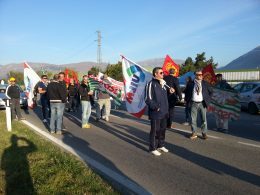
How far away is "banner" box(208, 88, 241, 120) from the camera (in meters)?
11.5

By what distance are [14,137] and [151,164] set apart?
4.38m

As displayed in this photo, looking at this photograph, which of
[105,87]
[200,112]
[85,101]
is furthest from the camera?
[105,87]

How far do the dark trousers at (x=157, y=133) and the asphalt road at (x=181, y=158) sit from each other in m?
0.27

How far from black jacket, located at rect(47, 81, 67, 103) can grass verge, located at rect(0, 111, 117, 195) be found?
271 centimetres

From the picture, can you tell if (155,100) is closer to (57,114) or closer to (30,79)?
(57,114)

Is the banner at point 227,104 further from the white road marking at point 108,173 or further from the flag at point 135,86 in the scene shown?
the white road marking at point 108,173

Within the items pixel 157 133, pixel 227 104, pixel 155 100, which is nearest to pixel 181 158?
pixel 157 133

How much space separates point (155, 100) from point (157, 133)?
2.60 feet

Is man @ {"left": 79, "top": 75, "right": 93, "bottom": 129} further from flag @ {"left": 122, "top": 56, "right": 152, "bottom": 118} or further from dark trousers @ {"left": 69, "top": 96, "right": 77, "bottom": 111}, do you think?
dark trousers @ {"left": 69, "top": 96, "right": 77, "bottom": 111}

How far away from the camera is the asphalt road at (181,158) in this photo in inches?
229

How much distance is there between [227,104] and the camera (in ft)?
37.8

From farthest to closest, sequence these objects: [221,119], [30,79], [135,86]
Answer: [30,79]
[221,119]
[135,86]

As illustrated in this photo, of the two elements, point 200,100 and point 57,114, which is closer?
point 200,100

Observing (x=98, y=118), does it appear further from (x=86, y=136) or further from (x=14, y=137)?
(x=14, y=137)
